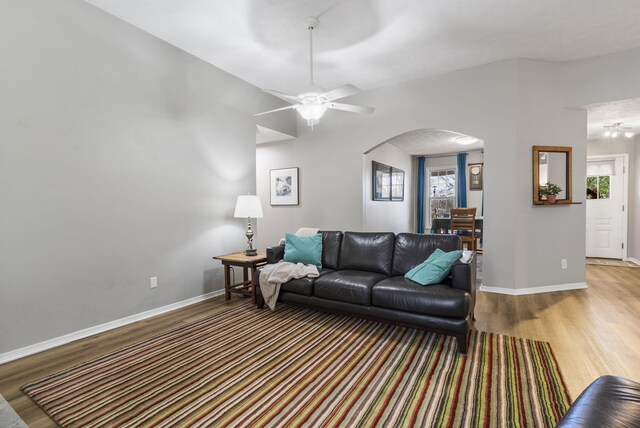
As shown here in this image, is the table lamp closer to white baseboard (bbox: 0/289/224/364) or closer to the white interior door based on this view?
white baseboard (bbox: 0/289/224/364)

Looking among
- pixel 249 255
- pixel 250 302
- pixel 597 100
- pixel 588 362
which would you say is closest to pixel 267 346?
pixel 250 302

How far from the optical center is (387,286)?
276 centimetres

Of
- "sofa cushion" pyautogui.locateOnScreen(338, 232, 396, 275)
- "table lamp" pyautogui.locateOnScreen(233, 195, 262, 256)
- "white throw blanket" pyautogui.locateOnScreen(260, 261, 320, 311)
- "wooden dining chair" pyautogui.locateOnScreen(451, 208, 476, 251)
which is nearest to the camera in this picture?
"white throw blanket" pyautogui.locateOnScreen(260, 261, 320, 311)

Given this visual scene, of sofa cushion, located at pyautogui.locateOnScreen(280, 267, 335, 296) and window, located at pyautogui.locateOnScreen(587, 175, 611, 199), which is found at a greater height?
window, located at pyautogui.locateOnScreen(587, 175, 611, 199)

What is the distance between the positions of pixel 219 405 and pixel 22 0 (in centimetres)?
330

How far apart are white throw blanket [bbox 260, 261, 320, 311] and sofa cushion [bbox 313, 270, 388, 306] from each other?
0.17 meters

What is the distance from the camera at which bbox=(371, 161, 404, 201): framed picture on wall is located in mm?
5660

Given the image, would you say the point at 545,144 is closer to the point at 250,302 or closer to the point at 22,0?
the point at 250,302

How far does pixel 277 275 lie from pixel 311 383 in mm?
1404

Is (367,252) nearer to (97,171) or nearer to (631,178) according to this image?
(97,171)

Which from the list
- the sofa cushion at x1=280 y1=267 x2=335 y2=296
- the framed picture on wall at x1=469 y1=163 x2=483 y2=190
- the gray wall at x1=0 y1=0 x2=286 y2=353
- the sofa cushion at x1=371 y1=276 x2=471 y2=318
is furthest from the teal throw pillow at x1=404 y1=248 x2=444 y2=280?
the framed picture on wall at x1=469 y1=163 x2=483 y2=190

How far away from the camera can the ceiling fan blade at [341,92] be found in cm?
282

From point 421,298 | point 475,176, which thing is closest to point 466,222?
point 475,176

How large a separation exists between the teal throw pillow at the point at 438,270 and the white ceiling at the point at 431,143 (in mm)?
3329
